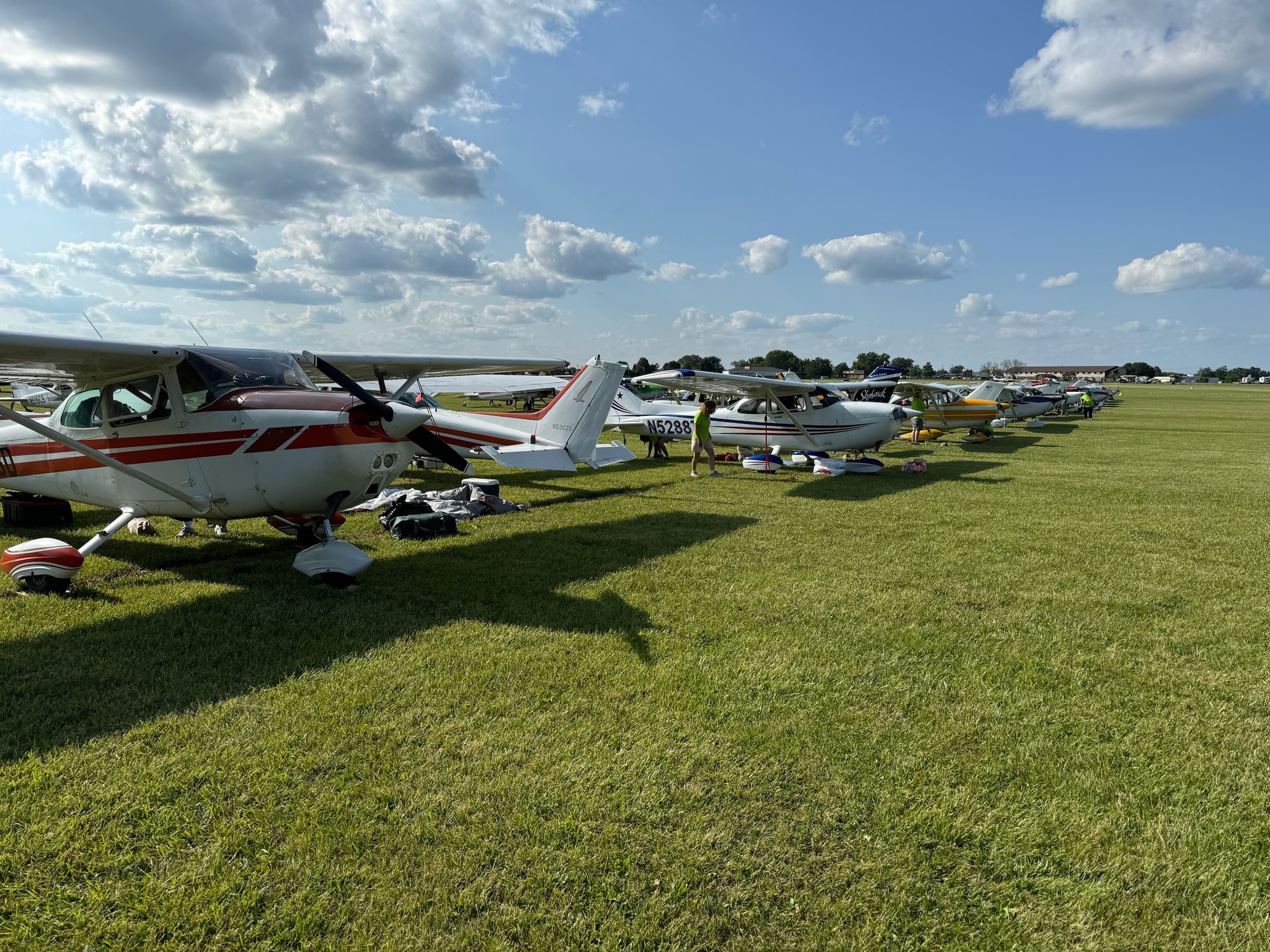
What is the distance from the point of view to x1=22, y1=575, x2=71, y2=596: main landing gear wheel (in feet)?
17.9

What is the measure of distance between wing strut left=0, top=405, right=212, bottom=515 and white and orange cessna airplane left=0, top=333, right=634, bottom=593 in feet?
0.05

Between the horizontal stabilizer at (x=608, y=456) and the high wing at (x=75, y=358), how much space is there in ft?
21.4

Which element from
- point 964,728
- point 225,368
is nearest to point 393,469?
point 225,368

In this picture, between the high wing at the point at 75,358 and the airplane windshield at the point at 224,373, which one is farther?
the airplane windshield at the point at 224,373

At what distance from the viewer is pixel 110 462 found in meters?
5.68

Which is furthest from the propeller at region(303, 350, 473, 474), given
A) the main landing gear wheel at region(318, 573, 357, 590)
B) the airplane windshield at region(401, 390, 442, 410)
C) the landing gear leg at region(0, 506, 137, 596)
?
the airplane windshield at region(401, 390, 442, 410)

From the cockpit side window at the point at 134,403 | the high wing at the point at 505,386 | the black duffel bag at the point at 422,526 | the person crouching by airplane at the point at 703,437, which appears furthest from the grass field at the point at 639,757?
the high wing at the point at 505,386

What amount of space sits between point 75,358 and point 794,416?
12.2 m

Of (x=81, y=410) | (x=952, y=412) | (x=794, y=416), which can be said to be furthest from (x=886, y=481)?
(x=81, y=410)

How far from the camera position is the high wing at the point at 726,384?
1255cm

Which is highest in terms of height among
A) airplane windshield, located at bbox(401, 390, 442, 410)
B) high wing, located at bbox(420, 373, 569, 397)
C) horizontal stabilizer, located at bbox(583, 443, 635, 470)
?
high wing, located at bbox(420, 373, 569, 397)

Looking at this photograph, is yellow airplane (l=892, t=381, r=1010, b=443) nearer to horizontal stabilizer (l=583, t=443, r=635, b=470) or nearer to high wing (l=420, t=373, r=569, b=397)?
horizontal stabilizer (l=583, t=443, r=635, b=470)

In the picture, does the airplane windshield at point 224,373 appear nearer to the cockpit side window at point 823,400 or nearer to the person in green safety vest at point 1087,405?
the cockpit side window at point 823,400

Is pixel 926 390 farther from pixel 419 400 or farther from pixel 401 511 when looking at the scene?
pixel 401 511
